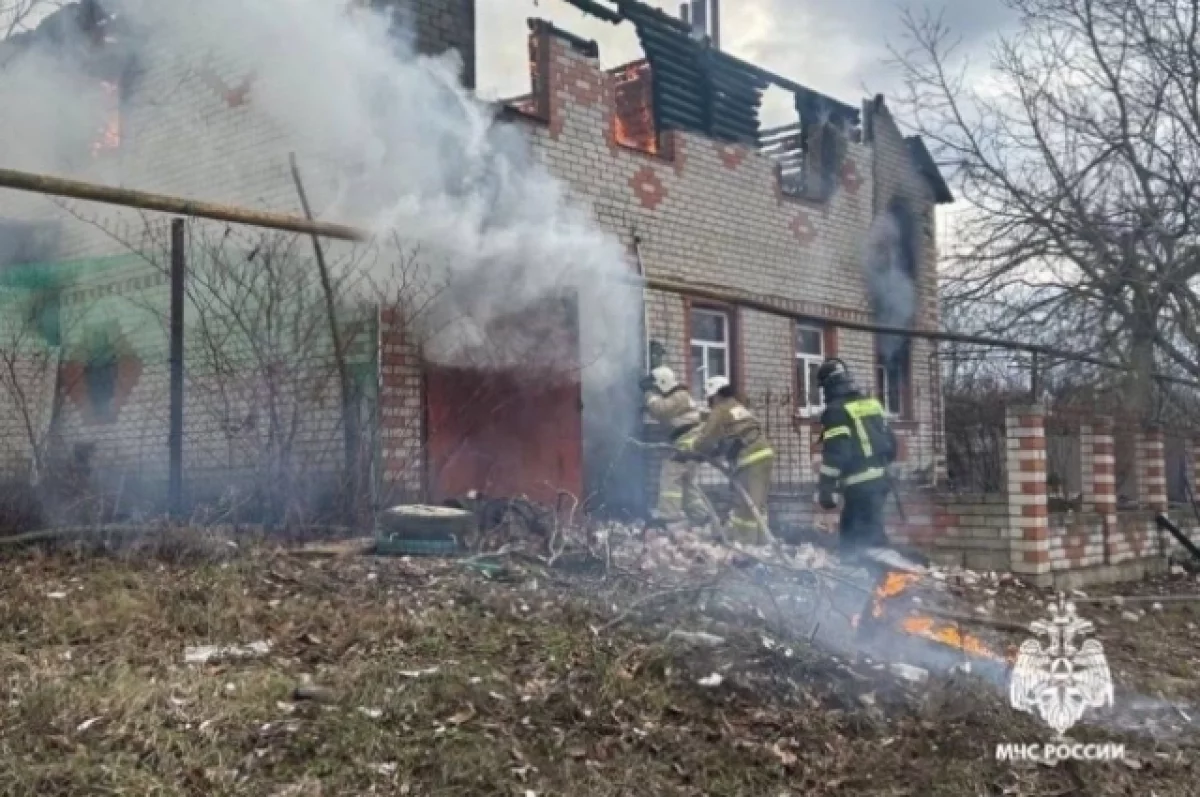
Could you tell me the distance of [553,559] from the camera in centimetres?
645

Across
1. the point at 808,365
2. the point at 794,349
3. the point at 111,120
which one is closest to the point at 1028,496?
the point at 794,349

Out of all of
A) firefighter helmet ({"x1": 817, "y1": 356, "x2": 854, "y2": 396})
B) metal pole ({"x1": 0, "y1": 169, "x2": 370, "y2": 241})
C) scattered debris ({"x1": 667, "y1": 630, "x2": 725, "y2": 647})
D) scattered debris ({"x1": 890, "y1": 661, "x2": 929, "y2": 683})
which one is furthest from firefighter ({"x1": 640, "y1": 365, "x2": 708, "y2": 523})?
scattered debris ({"x1": 667, "y1": 630, "x2": 725, "y2": 647})

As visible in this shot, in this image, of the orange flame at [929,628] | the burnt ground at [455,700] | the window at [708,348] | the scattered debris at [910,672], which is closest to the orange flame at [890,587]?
the orange flame at [929,628]

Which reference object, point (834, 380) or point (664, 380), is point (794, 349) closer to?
point (664, 380)

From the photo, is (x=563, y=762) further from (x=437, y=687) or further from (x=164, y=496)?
(x=164, y=496)

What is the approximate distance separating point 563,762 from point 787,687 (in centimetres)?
128

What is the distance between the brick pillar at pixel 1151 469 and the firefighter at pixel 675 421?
4.70 meters

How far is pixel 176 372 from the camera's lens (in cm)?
662

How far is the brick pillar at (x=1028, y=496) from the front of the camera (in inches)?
333

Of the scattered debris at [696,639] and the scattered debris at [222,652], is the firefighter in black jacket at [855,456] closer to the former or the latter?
the scattered debris at [696,639]

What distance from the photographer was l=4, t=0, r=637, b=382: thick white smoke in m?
7.85

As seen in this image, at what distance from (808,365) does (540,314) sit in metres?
5.80

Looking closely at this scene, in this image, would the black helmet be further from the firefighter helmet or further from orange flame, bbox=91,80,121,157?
orange flame, bbox=91,80,121,157

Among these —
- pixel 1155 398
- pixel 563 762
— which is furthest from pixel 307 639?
pixel 1155 398
